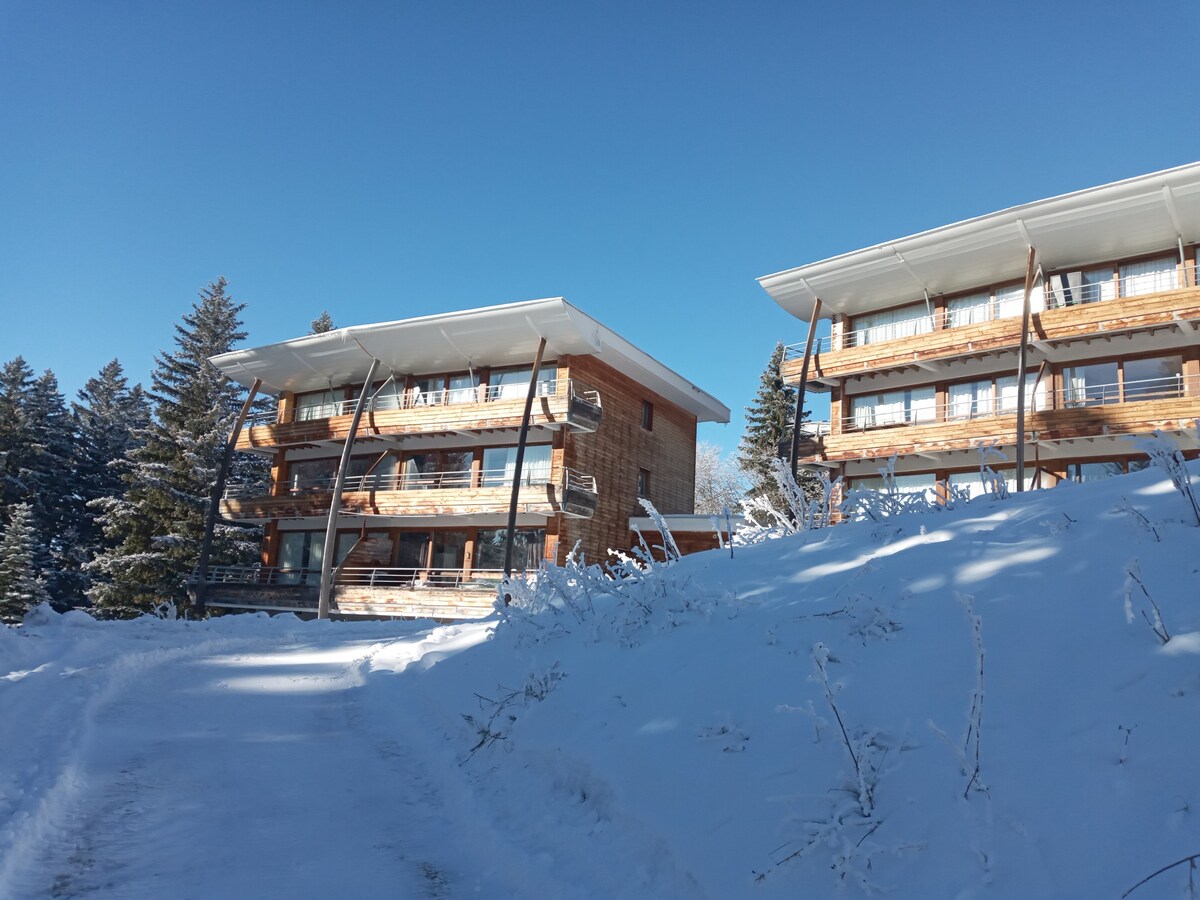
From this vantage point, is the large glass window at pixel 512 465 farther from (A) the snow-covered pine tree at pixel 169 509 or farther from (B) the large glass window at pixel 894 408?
(A) the snow-covered pine tree at pixel 169 509

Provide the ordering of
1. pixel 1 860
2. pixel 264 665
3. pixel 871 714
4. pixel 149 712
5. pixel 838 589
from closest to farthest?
pixel 1 860
pixel 871 714
pixel 838 589
pixel 149 712
pixel 264 665

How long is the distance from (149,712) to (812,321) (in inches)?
921

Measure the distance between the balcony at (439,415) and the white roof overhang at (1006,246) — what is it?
7793mm

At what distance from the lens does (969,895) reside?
279cm

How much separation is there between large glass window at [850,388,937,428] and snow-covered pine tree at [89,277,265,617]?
1057 inches

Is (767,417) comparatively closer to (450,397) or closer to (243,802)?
(450,397)

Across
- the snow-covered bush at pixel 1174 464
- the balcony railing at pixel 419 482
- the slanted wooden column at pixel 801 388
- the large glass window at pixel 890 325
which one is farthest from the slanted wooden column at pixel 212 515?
the snow-covered bush at pixel 1174 464

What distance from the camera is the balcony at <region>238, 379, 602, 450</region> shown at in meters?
28.4

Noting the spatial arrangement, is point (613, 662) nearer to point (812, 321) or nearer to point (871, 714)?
point (871, 714)

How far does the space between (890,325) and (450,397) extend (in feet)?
54.8

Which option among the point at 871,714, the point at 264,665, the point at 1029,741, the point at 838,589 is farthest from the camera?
the point at 264,665

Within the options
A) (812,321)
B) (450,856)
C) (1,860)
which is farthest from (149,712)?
(812,321)

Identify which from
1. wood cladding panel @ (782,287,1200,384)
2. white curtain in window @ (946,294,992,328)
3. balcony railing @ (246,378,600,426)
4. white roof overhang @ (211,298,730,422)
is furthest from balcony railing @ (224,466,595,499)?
white curtain in window @ (946,294,992,328)

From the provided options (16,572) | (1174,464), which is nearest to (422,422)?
(16,572)
